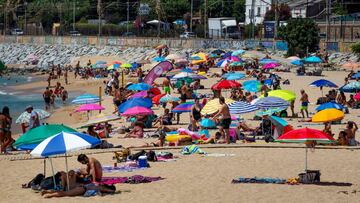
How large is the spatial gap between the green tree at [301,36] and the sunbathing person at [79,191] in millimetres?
43409

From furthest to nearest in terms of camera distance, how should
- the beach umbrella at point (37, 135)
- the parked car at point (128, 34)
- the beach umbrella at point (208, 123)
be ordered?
1. the parked car at point (128, 34)
2. the beach umbrella at point (208, 123)
3. the beach umbrella at point (37, 135)

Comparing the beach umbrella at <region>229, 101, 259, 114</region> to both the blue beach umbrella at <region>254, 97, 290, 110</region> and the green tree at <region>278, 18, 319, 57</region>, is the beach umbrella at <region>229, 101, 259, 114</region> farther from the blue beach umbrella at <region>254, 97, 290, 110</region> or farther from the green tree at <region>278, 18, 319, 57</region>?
the green tree at <region>278, 18, 319, 57</region>

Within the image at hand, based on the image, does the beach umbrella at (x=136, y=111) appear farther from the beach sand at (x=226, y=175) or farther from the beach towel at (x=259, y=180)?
the beach towel at (x=259, y=180)

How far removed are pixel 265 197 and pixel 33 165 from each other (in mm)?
6358

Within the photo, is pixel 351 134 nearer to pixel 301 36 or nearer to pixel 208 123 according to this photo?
pixel 208 123

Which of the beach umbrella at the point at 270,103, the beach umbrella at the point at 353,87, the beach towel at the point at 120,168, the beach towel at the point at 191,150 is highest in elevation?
the beach umbrella at the point at 270,103

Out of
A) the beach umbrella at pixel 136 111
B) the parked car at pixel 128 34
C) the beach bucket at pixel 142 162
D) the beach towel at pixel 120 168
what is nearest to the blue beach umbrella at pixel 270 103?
the beach umbrella at pixel 136 111

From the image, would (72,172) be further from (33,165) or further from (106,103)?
(106,103)

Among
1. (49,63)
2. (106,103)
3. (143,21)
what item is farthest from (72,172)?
(143,21)

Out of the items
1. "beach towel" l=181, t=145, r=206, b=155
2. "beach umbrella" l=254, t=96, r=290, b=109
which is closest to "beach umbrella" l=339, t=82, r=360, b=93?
"beach umbrella" l=254, t=96, r=290, b=109

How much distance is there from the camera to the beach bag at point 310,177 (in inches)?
582

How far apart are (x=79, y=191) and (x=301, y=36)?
4430 cm

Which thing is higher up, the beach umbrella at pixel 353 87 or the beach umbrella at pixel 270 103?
the beach umbrella at pixel 270 103

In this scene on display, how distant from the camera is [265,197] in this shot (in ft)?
45.0
